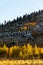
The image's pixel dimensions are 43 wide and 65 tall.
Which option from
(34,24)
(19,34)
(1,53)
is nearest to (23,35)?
(19,34)

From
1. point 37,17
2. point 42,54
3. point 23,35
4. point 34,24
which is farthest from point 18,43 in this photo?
point 37,17

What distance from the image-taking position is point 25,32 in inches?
5487

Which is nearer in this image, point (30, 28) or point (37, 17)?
point (30, 28)

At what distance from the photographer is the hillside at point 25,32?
400 feet

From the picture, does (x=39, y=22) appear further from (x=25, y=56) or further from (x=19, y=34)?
(x=25, y=56)

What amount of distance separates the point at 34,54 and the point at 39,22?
268 ft

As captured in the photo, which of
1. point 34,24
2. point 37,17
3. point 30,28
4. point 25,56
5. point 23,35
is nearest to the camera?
point 25,56

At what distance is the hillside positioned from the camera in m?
122

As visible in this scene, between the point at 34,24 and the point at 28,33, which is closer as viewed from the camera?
the point at 28,33

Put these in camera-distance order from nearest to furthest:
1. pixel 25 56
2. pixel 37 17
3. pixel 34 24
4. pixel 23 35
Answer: pixel 25 56 → pixel 23 35 → pixel 34 24 → pixel 37 17

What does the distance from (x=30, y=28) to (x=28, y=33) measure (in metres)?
15.2

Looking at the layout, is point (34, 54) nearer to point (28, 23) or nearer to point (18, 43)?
point (18, 43)

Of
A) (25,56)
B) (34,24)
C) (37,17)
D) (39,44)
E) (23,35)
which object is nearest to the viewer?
(25,56)

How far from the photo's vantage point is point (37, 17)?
601 ft
